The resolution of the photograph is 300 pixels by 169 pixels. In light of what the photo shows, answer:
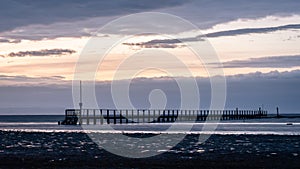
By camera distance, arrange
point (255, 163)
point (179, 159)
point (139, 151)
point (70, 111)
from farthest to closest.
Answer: point (70, 111) → point (139, 151) → point (179, 159) → point (255, 163)

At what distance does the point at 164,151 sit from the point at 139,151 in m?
1.71

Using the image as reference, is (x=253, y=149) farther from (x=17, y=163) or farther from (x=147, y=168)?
(x=17, y=163)

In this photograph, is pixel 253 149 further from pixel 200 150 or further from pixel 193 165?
pixel 193 165

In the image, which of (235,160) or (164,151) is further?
(164,151)

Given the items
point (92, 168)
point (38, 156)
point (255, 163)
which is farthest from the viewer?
point (38, 156)

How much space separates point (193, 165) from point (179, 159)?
3286mm

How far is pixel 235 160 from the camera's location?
112 feet

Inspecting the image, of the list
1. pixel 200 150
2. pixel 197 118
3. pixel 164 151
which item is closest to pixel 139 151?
pixel 164 151

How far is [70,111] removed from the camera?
114625mm

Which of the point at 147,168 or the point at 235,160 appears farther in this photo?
the point at 235,160

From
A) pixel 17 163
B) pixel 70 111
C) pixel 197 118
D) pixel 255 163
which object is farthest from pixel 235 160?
pixel 197 118

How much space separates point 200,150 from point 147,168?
1228cm

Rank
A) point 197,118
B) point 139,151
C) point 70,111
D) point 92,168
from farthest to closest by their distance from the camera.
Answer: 1. point 197,118
2. point 70,111
3. point 139,151
4. point 92,168

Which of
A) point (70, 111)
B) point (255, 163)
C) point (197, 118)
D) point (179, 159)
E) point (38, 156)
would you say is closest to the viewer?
point (255, 163)
